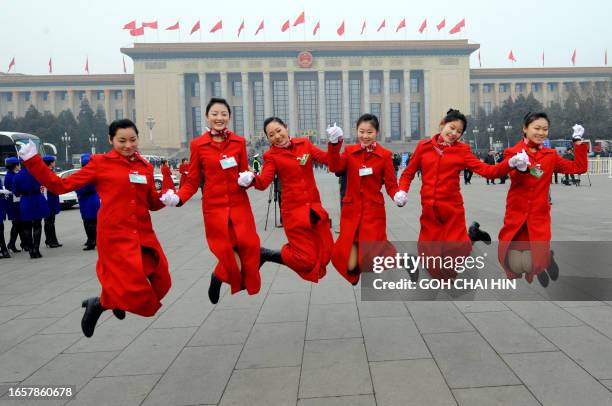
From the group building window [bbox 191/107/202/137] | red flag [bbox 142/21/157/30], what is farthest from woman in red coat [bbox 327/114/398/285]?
building window [bbox 191/107/202/137]

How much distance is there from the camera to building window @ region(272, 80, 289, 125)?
7612 centimetres

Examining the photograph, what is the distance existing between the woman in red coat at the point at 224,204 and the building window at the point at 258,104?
72.8m

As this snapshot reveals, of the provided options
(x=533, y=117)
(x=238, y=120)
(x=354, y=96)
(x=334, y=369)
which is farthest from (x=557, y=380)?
(x=354, y=96)

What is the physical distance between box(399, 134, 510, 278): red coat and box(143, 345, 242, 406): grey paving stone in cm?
199

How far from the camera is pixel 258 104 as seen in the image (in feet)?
254

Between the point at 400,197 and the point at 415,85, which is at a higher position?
the point at 415,85

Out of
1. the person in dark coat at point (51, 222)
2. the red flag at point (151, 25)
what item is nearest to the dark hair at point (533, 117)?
the person in dark coat at point (51, 222)

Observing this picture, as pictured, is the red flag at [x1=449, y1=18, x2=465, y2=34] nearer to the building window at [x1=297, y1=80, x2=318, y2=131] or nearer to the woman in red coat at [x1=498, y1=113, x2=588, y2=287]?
the building window at [x1=297, y1=80, x2=318, y2=131]

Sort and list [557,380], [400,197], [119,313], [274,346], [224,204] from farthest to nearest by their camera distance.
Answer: [400,197] → [224,204] → [274,346] → [119,313] → [557,380]

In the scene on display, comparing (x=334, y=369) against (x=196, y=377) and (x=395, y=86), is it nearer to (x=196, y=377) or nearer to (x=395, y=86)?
(x=196, y=377)

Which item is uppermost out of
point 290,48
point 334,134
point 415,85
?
point 290,48

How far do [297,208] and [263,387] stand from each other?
1631mm

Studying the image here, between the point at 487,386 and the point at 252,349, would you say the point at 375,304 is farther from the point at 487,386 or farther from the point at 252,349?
the point at 487,386

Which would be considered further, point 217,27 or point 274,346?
point 217,27
